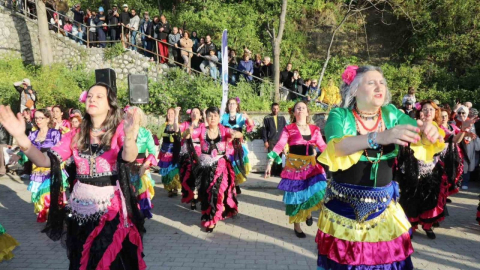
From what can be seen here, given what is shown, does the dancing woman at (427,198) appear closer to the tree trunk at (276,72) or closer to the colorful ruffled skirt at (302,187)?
the colorful ruffled skirt at (302,187)

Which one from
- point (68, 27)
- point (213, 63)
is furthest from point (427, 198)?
point (68, 27)

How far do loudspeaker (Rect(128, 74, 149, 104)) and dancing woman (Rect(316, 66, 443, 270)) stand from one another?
891cm

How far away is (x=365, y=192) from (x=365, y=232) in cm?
29

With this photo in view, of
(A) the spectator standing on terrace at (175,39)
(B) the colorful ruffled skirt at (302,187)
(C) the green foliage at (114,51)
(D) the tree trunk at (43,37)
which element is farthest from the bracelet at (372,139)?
(D) the tree trunk at (43,37)

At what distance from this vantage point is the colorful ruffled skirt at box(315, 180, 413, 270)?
9.44ft

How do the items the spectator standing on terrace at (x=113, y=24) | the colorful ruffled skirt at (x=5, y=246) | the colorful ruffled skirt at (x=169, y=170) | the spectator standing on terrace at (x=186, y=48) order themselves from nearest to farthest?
the colorful ruffled skirt at (x=5, y=246) < the colorful ruffled skirt at (x=169, y=170) < the spectator standing on terrace at (x=186, y=48) < the spectator standing on terrace at (x=113, y=24)

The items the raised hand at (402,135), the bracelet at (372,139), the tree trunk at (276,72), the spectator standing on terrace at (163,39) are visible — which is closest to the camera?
the raised hand at (402,135)

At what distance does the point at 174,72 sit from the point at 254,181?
685 centimetres

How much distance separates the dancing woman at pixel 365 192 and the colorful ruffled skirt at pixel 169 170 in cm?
576

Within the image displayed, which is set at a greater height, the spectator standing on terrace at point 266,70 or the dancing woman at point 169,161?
the spectator standing on terrace at point 266,70

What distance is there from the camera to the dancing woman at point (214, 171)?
621 cm

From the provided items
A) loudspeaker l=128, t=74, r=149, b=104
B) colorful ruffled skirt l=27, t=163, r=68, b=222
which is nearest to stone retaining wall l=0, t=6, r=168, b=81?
loudspeaker l=128, t=74, r=149, b=104

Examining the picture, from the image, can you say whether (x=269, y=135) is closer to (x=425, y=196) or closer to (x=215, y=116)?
(x=215, y=116)

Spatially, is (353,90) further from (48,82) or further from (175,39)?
(48,82)
